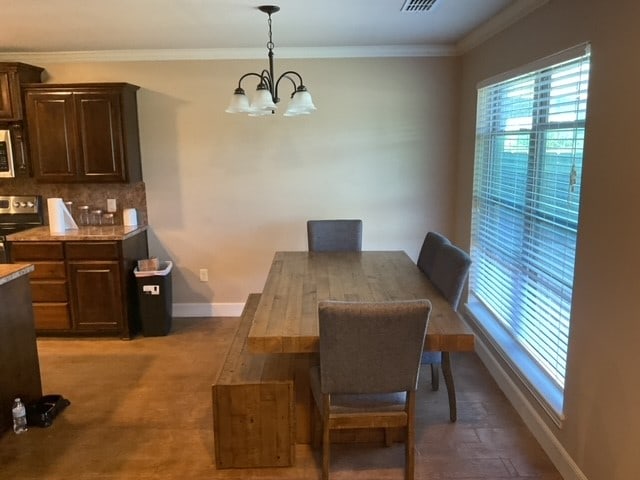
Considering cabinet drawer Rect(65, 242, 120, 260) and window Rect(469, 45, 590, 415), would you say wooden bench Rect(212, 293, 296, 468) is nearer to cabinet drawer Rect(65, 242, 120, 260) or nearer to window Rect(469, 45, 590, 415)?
window Rect(469, 45, 590, 415)

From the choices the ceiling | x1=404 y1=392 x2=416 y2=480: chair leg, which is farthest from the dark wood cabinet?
x1=404 y1=392 x2=416 y2=480: chair leg

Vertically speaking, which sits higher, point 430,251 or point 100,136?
point 100,136

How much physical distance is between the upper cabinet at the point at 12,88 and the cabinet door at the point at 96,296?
1.29 m

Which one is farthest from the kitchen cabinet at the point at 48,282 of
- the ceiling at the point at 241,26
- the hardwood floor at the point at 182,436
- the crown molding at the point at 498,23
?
the crown molding at the point at 498,23

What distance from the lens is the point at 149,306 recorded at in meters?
4.19

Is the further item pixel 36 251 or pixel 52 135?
pixel 52 135

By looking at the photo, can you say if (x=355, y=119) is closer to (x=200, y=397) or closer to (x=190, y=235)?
(x=190, y=235)

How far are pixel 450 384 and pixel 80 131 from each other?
3.37m

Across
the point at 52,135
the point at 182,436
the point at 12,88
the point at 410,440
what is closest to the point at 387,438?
the point at 410,440

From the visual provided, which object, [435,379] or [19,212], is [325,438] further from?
[19,212]

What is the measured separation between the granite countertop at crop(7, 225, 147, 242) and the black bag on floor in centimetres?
134

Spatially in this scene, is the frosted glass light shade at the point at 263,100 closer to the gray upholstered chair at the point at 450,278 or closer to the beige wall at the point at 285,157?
the gray upholstered chair at the point at 450,278

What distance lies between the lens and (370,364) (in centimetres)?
212

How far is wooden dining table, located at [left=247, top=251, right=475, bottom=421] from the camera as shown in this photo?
2195 mm
